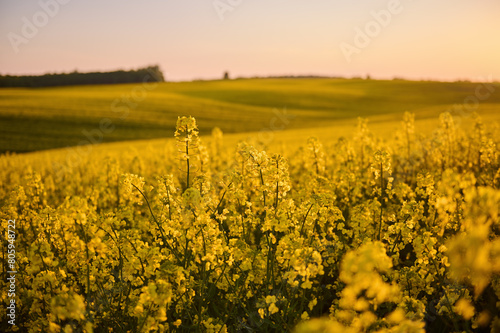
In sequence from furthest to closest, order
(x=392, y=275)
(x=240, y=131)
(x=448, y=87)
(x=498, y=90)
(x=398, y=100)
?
1. (x=448, y=87)
2. (x=398, y=100)
3. (x=498, y=90)
4. (x=240, y=131)
5. (x=392, y=275)

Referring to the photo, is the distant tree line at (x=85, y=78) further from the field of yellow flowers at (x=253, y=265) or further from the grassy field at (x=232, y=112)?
the field of yellow flowers at (x=253, y=265)

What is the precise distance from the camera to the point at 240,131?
39875 mm

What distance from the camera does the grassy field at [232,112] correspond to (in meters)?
33.6

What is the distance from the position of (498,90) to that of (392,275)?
204 ft

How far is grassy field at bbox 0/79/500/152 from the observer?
1321 inches

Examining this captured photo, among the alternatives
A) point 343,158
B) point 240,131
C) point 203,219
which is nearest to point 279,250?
point 203,219

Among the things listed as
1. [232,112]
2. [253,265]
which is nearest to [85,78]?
[232,112]

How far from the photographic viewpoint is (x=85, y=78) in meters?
85.2

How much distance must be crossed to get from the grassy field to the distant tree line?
2093 centimetres

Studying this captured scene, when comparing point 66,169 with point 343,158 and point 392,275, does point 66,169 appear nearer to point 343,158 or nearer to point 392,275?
point 343,158

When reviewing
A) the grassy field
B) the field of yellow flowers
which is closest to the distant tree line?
the grassy field

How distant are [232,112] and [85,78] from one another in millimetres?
50628

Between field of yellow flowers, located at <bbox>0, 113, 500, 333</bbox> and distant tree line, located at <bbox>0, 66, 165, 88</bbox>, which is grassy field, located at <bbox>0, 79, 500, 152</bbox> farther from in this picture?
distant tree line, located at <bbox>0, 66, 165, 88</bbox>

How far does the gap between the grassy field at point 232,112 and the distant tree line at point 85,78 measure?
20930mm
